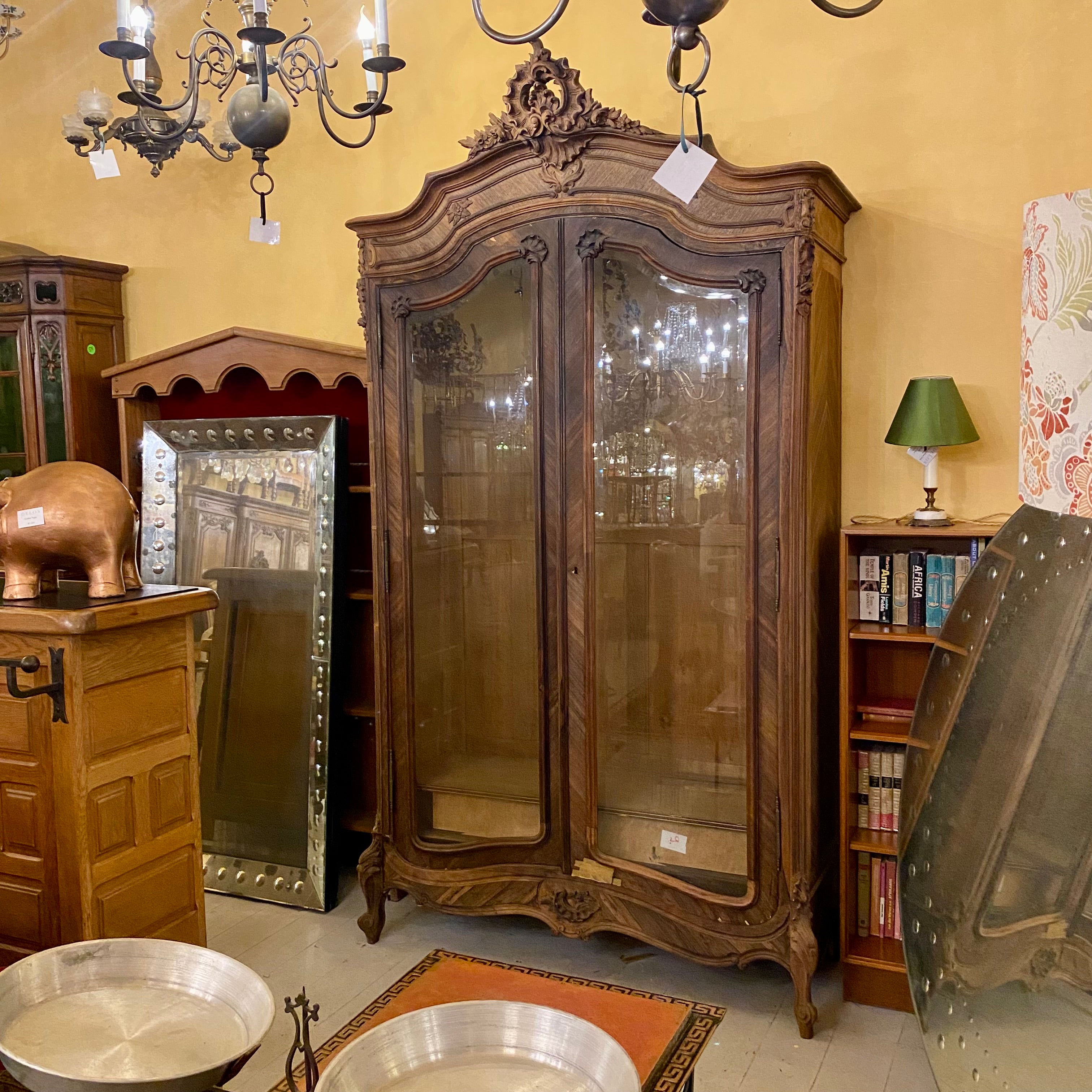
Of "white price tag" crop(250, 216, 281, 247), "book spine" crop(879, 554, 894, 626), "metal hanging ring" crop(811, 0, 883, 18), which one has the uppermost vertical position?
"white price tag" crop(250, 216, 281, 247)

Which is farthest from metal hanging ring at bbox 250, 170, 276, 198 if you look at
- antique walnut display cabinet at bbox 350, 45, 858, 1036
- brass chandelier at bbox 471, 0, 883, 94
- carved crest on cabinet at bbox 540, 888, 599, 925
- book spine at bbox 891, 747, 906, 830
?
book spine at bbox 891, 747, 906, 830

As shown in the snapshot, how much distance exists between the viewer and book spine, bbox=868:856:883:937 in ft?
8.61

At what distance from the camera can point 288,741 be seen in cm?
329

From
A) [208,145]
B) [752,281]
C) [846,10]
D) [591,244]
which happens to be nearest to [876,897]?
[752,281]

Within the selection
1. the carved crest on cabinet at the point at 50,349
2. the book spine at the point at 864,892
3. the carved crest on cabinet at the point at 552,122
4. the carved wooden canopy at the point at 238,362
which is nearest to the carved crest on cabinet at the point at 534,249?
the carved crest on cabinet at the point at 552,122

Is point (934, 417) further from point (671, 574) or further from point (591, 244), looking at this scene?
point (591, 244)

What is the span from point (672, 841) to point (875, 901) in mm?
537

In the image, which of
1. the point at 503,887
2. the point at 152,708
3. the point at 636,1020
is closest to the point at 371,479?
the point at 152,708

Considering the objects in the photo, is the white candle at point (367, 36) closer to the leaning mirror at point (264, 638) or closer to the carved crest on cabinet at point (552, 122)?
the carved crest on cabinet at point (552, 122)

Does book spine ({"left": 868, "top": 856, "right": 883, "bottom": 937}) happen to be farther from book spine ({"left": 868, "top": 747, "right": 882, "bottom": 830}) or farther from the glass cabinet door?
the glass cabinet door

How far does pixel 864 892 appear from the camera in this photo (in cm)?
266

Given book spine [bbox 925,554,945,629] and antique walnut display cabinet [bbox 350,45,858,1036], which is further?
book spine [bbox 925,554,945,629]

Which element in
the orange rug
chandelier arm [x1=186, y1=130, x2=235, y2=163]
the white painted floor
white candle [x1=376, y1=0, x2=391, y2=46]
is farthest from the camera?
chandelier arm [x1=186, y1=130, x2=235, y2=163]

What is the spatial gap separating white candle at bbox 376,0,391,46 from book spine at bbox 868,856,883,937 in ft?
7.15
